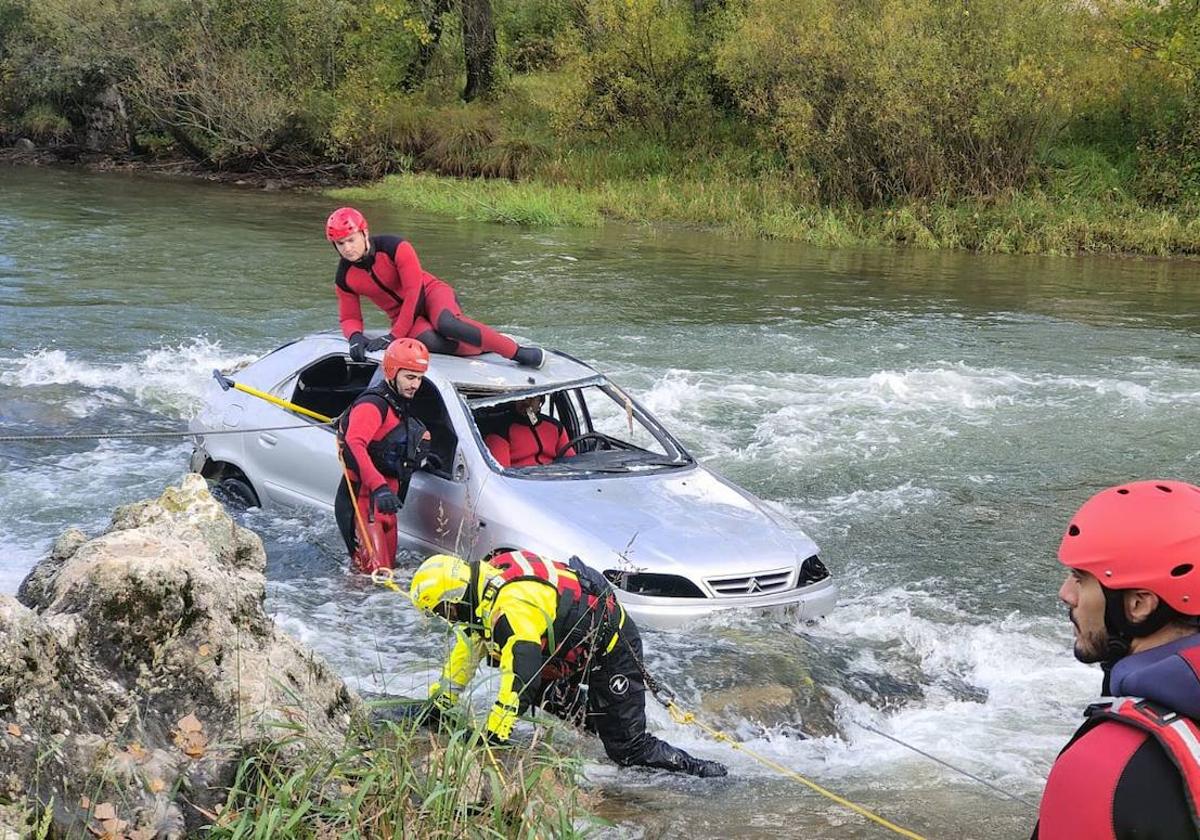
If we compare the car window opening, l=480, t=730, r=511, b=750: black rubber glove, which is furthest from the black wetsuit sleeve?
the car window opening

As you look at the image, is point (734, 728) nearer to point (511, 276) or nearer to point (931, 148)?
point (511, 276)

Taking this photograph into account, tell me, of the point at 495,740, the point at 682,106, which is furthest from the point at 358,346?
the point at 682,106

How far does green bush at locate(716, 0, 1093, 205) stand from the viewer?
2730cm

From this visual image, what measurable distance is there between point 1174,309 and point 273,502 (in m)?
15.0

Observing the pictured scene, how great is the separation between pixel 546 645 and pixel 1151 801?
3026 millimetres

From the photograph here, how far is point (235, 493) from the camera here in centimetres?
912

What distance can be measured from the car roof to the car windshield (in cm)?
6

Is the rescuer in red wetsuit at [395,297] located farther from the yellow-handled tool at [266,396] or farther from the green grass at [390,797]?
the green grass at [390,797]

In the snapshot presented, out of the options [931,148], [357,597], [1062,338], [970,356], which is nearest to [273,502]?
[357,597]

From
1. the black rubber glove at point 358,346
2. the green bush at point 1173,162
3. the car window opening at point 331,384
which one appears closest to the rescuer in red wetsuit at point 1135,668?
the black rubber glove at point 358,346

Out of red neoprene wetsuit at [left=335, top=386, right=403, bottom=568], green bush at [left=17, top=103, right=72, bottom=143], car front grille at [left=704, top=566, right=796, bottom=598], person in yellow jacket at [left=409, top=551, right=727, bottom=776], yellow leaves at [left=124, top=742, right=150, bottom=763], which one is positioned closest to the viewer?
yellow leaves at [left=124, top=742, right=150, bottom=763]

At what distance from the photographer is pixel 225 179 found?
36.5 meters

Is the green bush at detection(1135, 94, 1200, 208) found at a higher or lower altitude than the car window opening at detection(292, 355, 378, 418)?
higher

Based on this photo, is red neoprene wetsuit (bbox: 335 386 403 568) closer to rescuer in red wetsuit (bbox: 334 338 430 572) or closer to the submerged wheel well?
rescuer in red wetsuit (bbox: 334 338 430 572)
